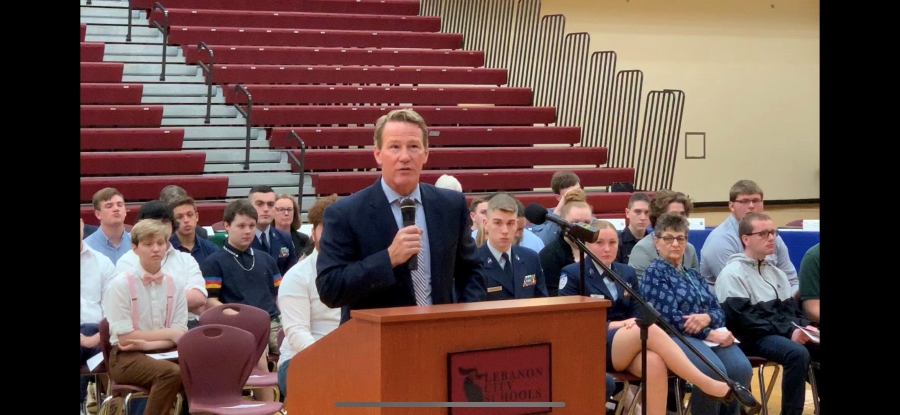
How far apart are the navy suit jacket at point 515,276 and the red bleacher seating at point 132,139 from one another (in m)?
A: 6.28

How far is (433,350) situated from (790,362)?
139 inches

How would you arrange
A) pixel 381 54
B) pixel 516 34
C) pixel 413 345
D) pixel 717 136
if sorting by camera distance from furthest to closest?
pixel 717 136
pixel 516 34
pixel 381 54
pixel 413 345

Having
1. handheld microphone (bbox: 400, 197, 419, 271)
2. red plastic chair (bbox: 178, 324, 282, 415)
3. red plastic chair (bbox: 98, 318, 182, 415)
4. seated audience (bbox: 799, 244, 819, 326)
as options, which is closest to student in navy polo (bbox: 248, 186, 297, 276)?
red plastic chair (bbox: 98, 318, 182, 415)

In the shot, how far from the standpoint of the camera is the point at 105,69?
11141 mm

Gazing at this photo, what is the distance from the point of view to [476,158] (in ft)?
37.6

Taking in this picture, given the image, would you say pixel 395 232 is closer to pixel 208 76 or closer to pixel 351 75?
pixel 208 76

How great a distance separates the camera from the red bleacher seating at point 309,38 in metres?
12.2

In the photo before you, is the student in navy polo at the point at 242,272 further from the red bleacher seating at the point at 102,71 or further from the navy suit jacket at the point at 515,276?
the red bleacher seating at the point at 102,71

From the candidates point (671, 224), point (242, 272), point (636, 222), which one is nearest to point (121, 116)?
point (242, 272)

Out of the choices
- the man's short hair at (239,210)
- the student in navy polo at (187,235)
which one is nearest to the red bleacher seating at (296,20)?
the student in navy polo at (187,235)
